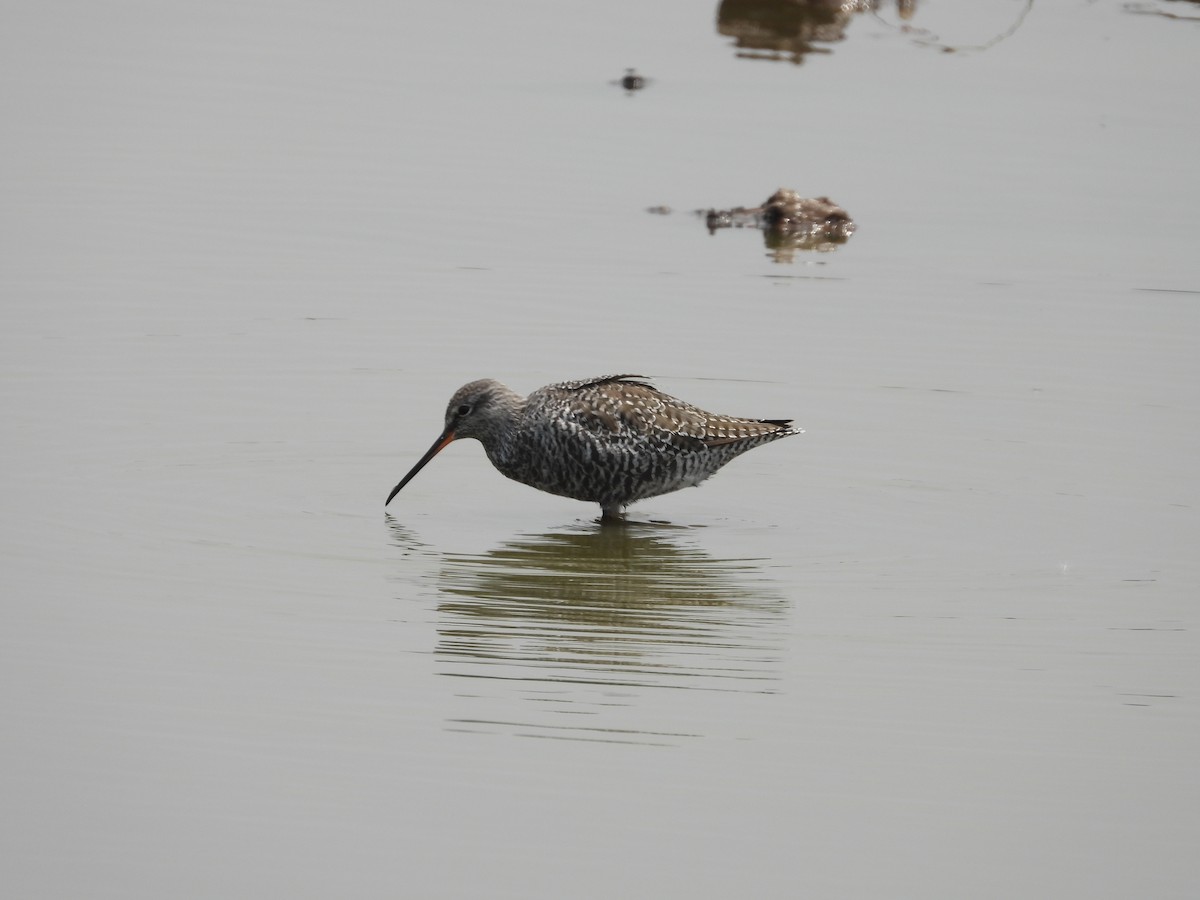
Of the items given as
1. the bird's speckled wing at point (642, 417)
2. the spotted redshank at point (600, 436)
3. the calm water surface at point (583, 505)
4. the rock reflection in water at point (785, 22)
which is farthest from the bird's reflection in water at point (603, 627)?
the rock reflection in water at point (785, 22)

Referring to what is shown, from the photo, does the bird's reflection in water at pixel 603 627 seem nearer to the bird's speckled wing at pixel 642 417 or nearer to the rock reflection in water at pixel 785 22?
the bird's speckled wing at pixel 642 417

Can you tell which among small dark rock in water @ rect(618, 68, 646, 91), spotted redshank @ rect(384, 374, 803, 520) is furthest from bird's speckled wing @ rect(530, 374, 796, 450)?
small dark rock in water @ rect(618, 68, 646, 91)

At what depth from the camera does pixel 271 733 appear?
27.9 feet

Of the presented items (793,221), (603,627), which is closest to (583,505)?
(603,627)

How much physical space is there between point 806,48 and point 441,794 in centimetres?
1854

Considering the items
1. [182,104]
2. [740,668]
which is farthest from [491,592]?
[182,104]

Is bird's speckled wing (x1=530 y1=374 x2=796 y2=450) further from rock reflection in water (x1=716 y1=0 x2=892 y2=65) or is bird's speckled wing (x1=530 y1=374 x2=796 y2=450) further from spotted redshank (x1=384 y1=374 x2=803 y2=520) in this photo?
rock reflection in water (x1=716 y1=0 x2=892 y2=65)

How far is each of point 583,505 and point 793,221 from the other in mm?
5962

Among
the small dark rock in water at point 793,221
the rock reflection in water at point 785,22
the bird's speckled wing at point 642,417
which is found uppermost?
the rock reflection in water at point 785,22

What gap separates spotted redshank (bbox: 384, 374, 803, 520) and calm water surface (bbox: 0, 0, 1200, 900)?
0.34 metres

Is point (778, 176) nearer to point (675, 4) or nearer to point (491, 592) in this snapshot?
point (675, 4)

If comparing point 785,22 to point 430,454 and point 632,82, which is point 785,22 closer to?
point 632,82

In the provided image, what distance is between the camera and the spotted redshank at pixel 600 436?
12.2 meters

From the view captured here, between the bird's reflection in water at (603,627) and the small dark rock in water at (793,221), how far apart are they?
262 inches
